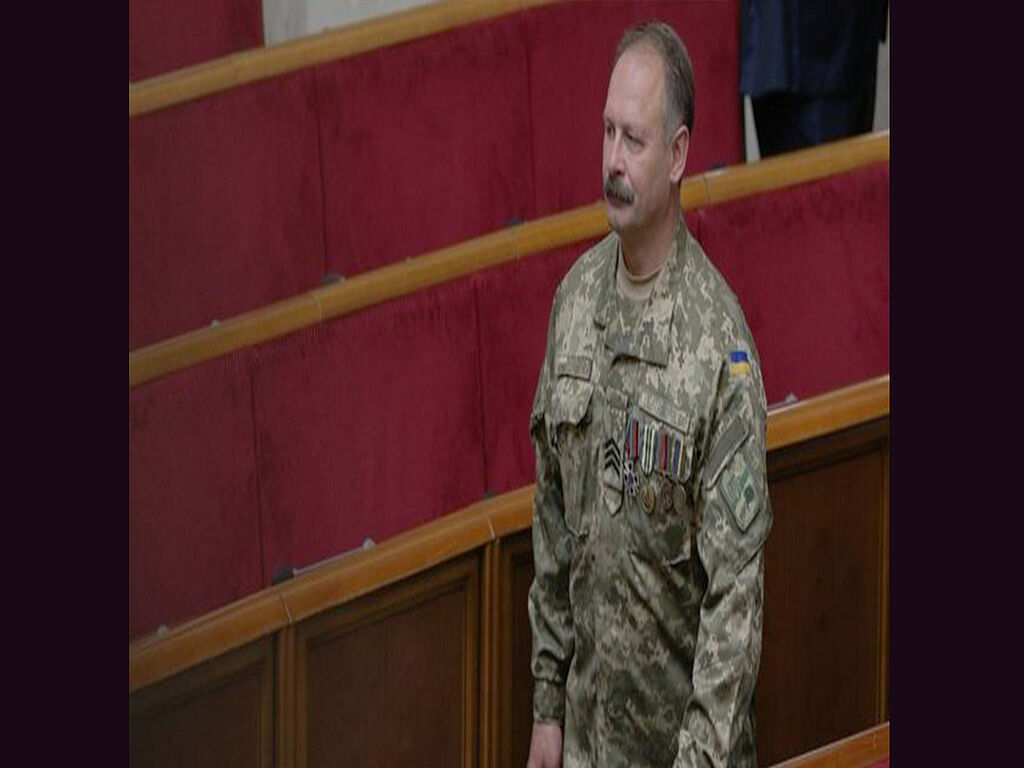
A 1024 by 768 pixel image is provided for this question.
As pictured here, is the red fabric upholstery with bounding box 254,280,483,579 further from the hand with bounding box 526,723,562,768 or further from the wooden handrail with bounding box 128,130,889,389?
the hand with bounding box 526,723,562,768

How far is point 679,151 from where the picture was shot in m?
2.28

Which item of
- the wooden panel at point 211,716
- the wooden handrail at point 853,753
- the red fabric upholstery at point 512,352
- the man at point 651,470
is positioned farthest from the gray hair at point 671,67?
the wooden handrail at point 853,753

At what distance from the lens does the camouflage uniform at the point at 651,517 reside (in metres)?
2.26

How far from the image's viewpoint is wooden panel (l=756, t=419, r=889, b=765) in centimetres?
266

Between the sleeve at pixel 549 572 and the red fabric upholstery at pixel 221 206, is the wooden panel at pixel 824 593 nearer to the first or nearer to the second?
the sleeve at pixel 549 572

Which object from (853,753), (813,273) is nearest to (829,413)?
(813,273)

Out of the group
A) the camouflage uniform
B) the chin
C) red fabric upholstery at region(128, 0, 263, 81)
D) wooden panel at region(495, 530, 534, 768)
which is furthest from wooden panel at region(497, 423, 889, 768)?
red fabric upholstery at region(128, 0, 263, 81)

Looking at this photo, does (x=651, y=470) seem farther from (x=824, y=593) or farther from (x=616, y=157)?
(x=824, y=593)

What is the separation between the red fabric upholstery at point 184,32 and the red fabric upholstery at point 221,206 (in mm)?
44

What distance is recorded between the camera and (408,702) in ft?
8.22

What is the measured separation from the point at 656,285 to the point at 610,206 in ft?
0.24

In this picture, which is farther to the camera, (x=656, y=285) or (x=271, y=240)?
(x=271, y=240)

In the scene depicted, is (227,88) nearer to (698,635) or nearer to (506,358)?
(506,358)

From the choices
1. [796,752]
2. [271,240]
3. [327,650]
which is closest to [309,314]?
[271,240]
